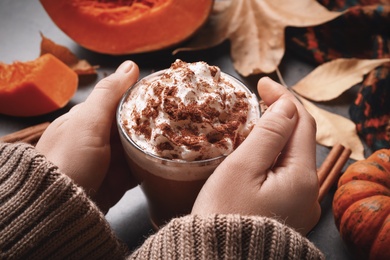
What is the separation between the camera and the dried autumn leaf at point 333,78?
991 mm

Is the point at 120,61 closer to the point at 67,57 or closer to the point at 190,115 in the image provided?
the point at 67,57

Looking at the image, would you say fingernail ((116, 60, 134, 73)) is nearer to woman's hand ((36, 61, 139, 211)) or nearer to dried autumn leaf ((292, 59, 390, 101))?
woman's hand ((36, 61, 139, 211))

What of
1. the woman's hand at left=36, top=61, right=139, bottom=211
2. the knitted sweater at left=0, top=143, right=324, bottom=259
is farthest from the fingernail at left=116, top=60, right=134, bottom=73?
the knitted sweater at left=0, top=143, right=324, bottom=259

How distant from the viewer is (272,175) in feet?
2.02

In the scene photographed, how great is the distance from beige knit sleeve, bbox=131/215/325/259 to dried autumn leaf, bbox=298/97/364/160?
41cm

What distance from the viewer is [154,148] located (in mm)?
616

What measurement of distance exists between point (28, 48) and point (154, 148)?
0.65 metres

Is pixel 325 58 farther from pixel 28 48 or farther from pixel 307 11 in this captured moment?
pixel 28 48

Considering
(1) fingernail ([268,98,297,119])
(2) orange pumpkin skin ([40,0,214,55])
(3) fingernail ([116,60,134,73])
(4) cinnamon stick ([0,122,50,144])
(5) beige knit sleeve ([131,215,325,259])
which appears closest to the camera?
(5) beige knit sleeve ([131,215,325,259])

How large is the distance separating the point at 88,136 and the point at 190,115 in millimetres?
157

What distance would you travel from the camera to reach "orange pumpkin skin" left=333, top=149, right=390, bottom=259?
0.77 metres

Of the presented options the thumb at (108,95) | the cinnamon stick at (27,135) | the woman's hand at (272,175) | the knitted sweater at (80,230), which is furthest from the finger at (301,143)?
the cinnamon stick at (27,135)

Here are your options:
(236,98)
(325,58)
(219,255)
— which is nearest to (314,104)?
(325,58)

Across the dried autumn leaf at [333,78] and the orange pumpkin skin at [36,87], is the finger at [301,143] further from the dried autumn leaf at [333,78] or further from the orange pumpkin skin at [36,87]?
the orange pumpkin skin at [36,87]
